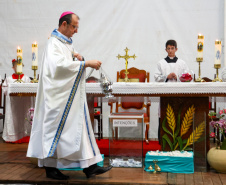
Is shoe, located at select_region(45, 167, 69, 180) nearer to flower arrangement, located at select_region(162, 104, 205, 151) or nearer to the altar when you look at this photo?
the altar

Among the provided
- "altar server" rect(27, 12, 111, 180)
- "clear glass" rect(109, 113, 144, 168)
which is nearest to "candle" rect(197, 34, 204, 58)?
"clear glass" rect(109, 113, 144, 168)

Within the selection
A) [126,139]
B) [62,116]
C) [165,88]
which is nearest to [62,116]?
[62,116]

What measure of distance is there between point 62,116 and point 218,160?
5.76 ft

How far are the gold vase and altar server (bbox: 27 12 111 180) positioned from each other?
1.26 metres

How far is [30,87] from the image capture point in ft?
13.6

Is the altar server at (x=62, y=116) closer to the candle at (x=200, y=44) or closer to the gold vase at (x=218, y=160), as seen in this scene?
the gold vase at (x=218, y=160)

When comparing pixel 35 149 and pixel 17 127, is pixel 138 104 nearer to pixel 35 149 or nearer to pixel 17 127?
pixel 17 127

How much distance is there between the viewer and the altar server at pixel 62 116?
3236 millimetres

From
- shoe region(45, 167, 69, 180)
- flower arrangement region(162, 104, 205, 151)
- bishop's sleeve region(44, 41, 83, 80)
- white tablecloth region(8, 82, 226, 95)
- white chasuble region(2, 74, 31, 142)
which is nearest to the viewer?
bishop's sleeve region(44, 41, 83, 80)

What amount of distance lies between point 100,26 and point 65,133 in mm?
4129

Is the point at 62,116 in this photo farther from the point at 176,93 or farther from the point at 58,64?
the point at 176,93

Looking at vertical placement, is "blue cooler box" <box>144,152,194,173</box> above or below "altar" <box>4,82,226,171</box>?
below

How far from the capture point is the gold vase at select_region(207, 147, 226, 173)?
3641 millimetres

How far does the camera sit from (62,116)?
10.7ft
